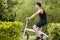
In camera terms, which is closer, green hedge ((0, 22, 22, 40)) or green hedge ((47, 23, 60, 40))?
green hedge ((0, 22, 22, 40))

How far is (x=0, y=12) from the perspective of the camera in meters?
10.1

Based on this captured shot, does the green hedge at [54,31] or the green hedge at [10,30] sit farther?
the green hedge at [54,31]

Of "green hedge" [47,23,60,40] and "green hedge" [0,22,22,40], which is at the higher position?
"green hedge" [0,22,22,40]

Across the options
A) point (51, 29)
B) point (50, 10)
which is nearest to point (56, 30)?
point (51, 29)

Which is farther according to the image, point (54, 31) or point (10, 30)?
point (54, 31)

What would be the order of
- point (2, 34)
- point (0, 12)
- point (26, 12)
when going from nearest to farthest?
point (2, 34), point (0, 12), point (26, 12)

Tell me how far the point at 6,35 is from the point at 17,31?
22.6 inches

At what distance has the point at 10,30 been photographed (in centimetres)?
803

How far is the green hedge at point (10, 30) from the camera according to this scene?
7658 mm

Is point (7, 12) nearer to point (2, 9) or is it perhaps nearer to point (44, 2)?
point (2, 9)

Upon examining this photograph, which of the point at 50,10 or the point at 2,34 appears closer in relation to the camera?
the point at 2,34

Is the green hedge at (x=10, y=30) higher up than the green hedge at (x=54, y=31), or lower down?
higher up

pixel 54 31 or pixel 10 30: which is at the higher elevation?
pixel 10 30

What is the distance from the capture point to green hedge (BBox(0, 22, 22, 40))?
7.66m
